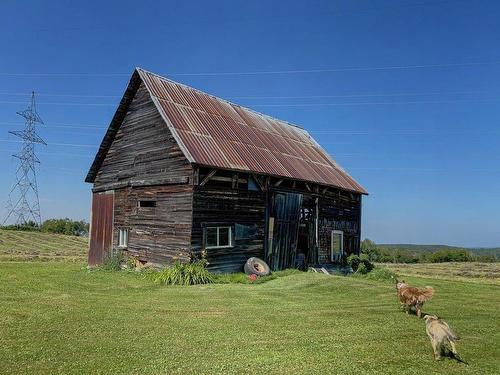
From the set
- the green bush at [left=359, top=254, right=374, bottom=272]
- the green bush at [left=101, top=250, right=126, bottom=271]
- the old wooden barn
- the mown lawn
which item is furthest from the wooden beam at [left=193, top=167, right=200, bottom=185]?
the green bush at [left=359, top=254, right=374, bottom=272]

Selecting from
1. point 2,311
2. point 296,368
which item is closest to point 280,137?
point 2,311

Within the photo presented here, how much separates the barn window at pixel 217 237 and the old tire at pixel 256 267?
123cm

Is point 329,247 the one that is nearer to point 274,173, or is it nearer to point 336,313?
Answer: point 274,173

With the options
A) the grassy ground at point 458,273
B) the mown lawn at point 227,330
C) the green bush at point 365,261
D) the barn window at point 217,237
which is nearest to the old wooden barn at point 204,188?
the barn window at point 217,237

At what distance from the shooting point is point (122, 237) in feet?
75.7

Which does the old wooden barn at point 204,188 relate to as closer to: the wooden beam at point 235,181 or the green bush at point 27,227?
the wooden beam at point 235,181

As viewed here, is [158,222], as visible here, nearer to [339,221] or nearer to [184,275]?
[184,275]

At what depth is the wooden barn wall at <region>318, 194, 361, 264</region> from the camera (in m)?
26.2

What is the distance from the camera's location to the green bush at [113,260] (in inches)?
866

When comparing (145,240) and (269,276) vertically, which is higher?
(145,240)

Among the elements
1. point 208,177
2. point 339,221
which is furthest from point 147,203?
point 339,221

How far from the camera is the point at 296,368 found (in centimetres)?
702

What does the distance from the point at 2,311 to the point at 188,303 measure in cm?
479

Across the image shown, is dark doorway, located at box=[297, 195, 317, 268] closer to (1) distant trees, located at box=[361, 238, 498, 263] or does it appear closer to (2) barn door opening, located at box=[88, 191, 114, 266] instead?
(2) barn door opening, located at box=[88, 191, 114, 266]
